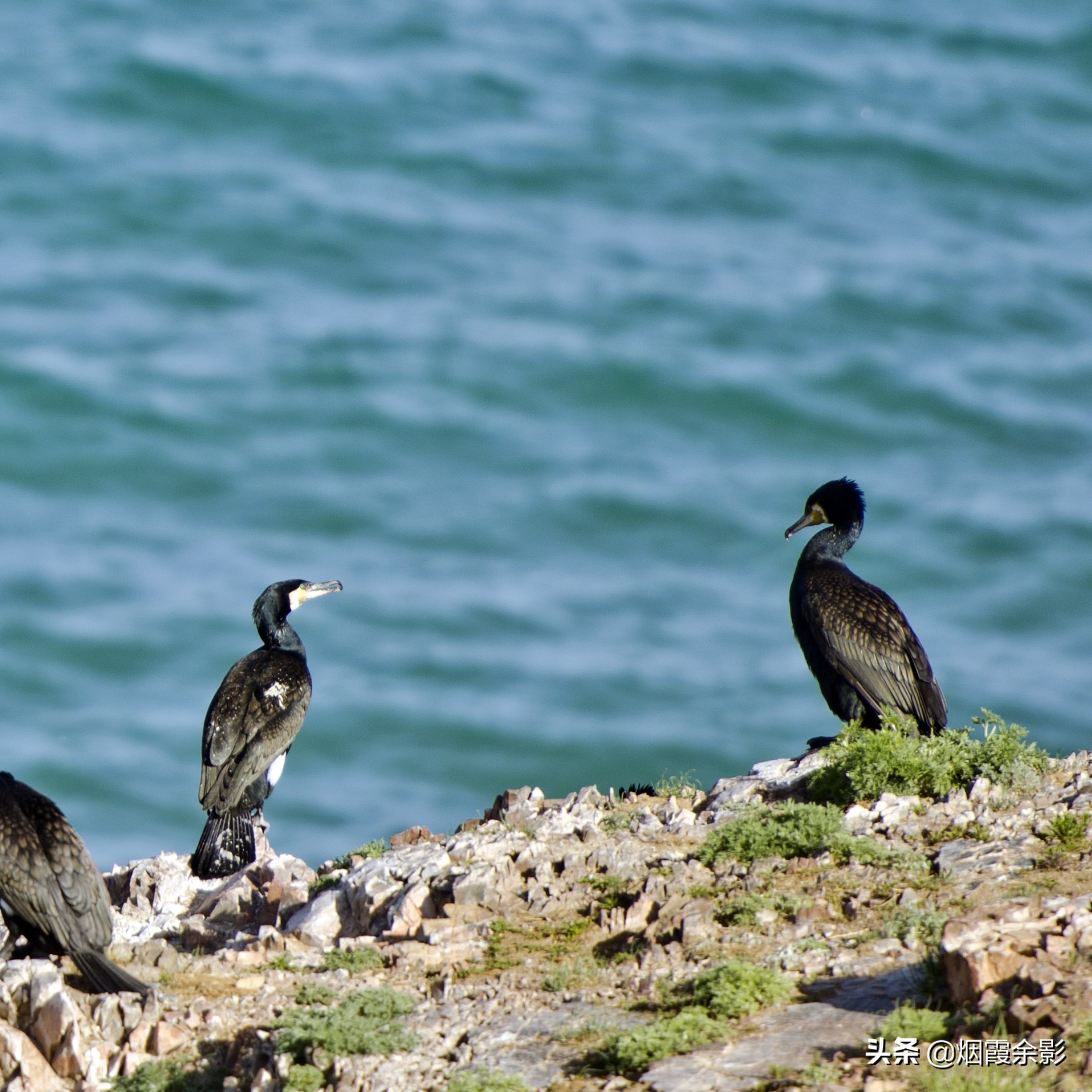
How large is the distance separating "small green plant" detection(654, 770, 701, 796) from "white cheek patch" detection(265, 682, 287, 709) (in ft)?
9.38

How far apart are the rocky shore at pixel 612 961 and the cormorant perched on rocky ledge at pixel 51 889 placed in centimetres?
17

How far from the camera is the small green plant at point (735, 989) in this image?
6762 millimetres

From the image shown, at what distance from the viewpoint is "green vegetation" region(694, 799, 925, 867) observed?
8031 mm

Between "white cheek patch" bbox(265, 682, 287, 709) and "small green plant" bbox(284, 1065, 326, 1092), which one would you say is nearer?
"small green plant" bbox(284, 1065, 326, 1092)

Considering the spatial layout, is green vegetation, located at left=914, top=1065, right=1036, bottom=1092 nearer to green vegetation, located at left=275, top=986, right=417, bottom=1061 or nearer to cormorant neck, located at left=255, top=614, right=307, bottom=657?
green vegetation, located at left=275, top=986, right=417, bottom=1061

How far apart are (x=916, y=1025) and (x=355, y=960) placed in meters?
2.58

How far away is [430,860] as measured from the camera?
27.5 feet

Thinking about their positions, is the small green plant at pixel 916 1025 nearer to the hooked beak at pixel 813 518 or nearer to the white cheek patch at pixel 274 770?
the hooked beak at pixel 813 518

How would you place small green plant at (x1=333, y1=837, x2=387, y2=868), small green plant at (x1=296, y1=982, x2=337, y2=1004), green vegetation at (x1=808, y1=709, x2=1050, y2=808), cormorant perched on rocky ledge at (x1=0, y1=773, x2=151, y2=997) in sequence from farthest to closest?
small green plant at (x1=333, y1=837, x2=387, y2=868) → green vegetation at (x1=808, y1=709, x2=1050, y2=808) → cormorant perched on rocky ledge at (x1=0, y1=773, x2=151, y2=997) → small green plant at (x1=296, y1=982, x2=337, y2=1004)

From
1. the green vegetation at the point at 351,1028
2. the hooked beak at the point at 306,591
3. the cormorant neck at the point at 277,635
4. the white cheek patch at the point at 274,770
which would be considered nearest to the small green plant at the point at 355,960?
the green vegetation at the point at 351,1028

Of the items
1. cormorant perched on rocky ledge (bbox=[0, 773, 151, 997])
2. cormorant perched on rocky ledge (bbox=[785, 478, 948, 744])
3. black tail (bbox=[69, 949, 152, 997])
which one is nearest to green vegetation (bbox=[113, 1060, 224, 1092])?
black tail (bbox=[69, 949, 152, 997])

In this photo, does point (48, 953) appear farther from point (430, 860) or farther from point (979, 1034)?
point (979, 1034)

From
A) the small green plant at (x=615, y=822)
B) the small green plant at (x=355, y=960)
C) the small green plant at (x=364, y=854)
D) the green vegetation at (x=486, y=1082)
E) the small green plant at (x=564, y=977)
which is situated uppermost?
the small green plant at (x=615, y=822)

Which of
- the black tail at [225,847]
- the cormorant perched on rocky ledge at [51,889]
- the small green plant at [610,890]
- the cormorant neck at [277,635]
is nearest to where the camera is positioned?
the cormorant perched on rocky ledge at [51,889]
